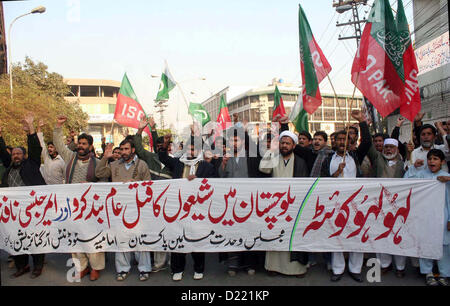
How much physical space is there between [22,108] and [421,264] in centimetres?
→ 1598

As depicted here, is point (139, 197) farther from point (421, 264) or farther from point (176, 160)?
point (421, 264)

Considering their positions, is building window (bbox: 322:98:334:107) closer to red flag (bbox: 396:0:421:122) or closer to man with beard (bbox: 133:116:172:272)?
red flag (bbox: 396:0:421:122)

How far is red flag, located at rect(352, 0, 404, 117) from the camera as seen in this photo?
423 cm

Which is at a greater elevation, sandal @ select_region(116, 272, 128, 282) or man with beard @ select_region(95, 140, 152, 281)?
man with beard @ select_region(95, 140, 152, 281)

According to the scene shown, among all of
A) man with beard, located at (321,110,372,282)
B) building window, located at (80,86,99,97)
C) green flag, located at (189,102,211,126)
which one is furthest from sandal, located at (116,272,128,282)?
building window, located at (80,86,99,97)

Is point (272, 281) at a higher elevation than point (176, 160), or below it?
below

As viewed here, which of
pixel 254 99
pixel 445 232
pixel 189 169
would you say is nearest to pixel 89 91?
pixel 254 99

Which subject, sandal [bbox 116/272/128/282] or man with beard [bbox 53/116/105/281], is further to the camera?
man with beard [bbox 53/116/105/281]

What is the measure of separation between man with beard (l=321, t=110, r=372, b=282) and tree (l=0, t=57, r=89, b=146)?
717cm

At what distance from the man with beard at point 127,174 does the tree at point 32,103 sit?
4811 millimetres

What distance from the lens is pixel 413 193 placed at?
3.72m

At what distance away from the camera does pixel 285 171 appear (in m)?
4.18

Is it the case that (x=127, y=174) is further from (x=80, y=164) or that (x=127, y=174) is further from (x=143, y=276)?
(x=143, y=276)
